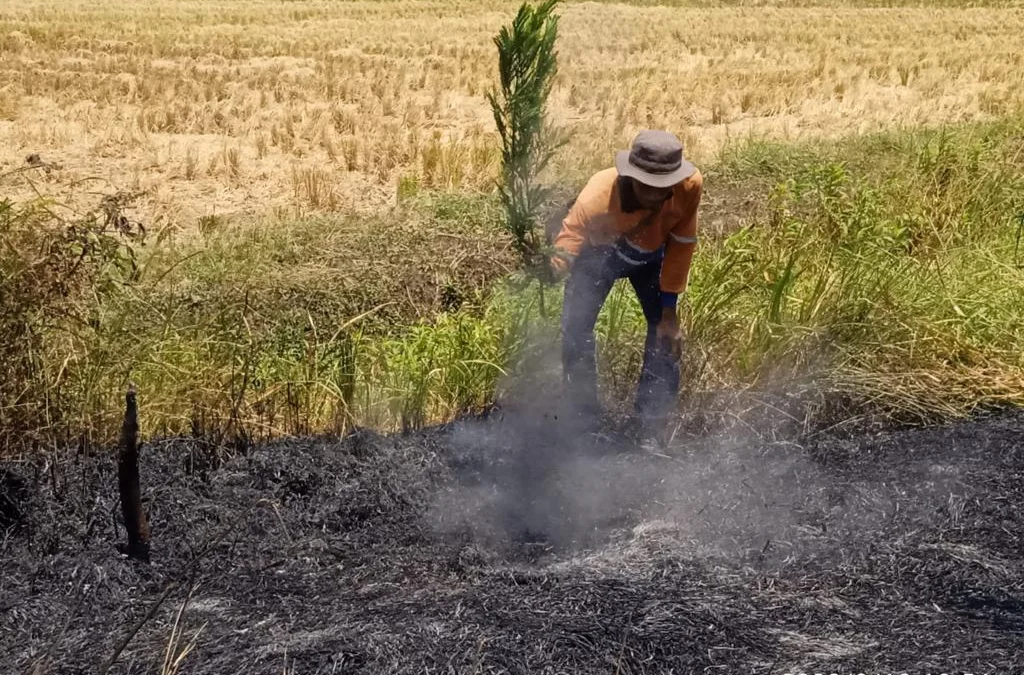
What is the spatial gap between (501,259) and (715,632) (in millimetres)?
4596

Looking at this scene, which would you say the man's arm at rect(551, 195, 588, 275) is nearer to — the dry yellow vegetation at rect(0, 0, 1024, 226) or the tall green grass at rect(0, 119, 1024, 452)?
the tall green grass at rect(0, 119, 1024, 452)

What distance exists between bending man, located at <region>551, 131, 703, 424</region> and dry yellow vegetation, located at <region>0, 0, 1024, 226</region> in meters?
1.04

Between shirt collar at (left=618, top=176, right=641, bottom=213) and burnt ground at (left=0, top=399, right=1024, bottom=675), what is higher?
shirt collar at (left=618, top=176, right=641, bottom=213)

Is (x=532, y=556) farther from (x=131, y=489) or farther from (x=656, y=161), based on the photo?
(x=656, y=161)

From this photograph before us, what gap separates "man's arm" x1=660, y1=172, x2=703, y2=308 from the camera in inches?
173

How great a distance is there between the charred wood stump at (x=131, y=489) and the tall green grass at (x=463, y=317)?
2.44 feet

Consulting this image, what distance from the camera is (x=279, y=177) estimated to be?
10.5 meters

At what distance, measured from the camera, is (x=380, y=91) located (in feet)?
46.7

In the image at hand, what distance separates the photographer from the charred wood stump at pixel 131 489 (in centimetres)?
324

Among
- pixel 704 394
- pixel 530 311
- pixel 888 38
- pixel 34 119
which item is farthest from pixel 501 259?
pixel 888 38

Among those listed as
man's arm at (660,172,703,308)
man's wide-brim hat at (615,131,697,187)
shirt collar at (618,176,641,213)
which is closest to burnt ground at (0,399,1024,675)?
man's arm at (660,172,703,308)

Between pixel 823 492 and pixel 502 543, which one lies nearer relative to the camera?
pixel 502 543

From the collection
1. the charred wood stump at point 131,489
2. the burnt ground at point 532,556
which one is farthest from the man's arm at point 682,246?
the charred wood stump at point 131,489

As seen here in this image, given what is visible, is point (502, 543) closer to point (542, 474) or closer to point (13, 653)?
point (542, 474)
